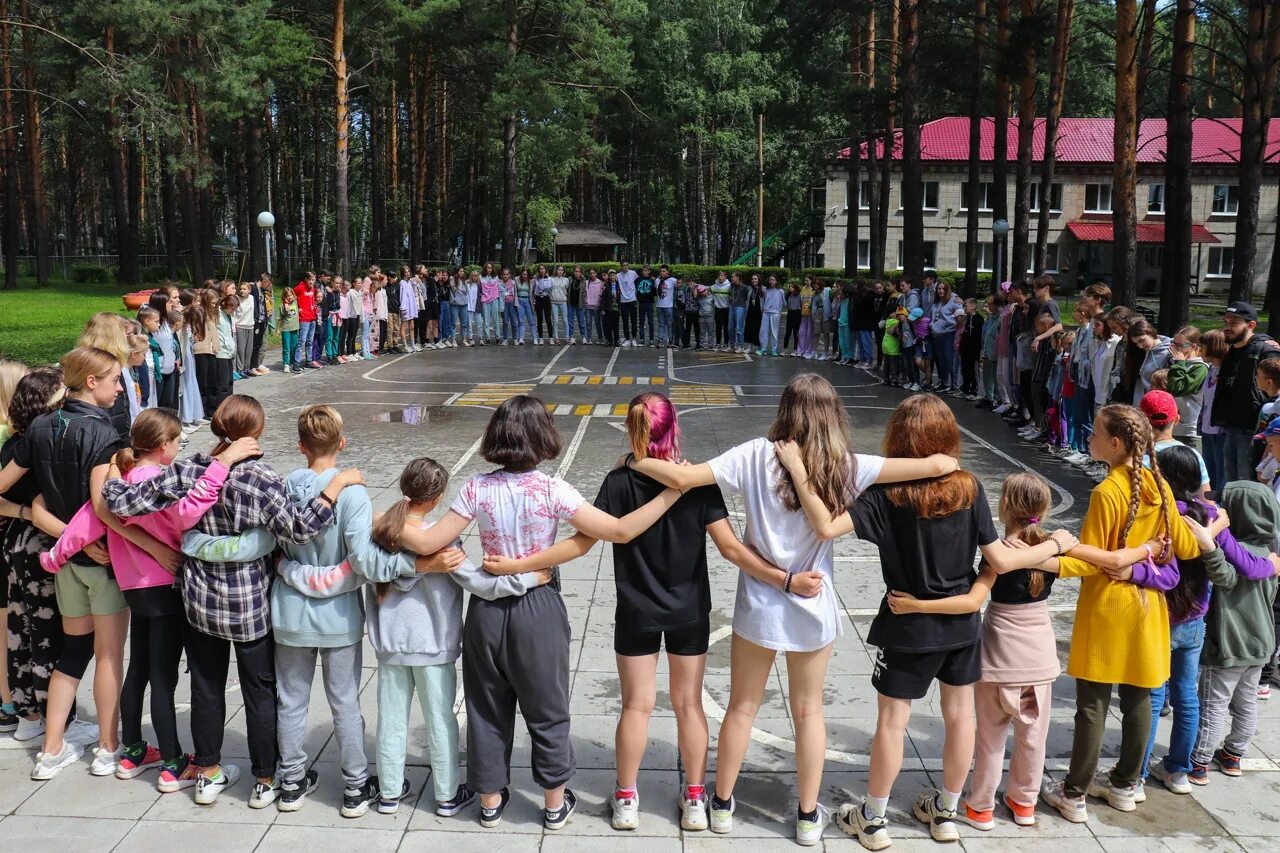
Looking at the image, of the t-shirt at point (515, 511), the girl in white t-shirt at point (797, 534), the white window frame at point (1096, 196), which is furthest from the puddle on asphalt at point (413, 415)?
the white window frame at point (1096, 196)

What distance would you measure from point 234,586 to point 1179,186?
19446 millimetres

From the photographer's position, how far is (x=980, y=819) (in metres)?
4.55

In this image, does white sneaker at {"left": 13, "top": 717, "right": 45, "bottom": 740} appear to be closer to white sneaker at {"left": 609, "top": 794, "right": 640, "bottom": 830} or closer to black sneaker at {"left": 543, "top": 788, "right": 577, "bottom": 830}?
black sneaker at {"left": 543, "top": 788, "right": 577, "bottom": 830}

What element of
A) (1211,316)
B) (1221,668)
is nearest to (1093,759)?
(1221,668)

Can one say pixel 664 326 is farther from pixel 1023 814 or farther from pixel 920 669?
pixel 920 669

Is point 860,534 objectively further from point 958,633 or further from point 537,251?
point 537,251

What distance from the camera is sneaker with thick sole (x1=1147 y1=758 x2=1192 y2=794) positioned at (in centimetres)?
489

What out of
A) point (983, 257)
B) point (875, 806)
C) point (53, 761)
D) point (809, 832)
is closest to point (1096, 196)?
point (983, 257)

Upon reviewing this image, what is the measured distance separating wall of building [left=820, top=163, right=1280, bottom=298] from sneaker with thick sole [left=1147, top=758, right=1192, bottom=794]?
4793 cm

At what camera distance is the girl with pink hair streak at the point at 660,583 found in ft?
13.9

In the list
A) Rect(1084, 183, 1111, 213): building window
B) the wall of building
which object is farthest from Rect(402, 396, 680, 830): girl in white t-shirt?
Rect(1084, 183, 1111, 213): building window

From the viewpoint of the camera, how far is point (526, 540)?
430 cm

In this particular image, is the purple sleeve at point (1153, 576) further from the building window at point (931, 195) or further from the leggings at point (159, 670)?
the building window at point (931, 195)

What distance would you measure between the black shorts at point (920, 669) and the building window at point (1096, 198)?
171 feet
